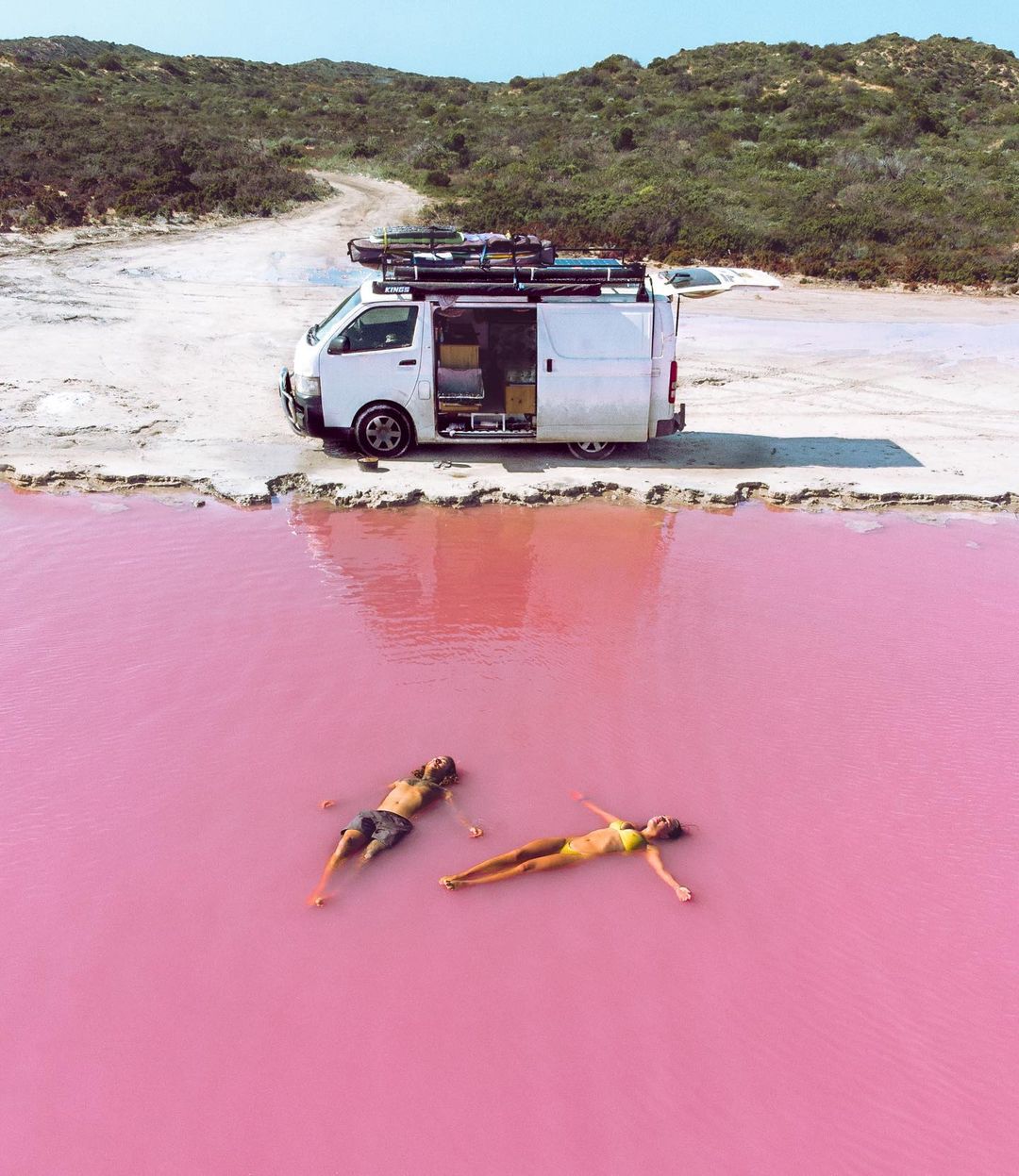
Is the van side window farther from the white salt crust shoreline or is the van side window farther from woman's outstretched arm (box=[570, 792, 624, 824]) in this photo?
woman's outstretched arm (box=[570, 792, 624, 824])

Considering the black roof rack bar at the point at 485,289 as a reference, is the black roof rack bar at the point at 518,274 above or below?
above

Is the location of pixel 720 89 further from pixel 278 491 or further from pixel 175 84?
pixel 278 491

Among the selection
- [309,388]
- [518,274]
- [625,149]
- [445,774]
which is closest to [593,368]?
[518,274]

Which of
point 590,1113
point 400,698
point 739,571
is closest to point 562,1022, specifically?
point 590,1113

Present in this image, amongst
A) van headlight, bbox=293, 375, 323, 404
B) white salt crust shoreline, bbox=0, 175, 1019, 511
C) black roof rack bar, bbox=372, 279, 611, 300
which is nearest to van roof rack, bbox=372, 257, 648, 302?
black roof rack bar, bbox=372, 279, 611, 300

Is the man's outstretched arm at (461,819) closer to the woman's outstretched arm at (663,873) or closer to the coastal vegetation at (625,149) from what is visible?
the woman's outstretched arm at (663,873)

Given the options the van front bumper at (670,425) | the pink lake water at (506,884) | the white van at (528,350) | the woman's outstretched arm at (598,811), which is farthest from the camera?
the van front bumper at (670,425)

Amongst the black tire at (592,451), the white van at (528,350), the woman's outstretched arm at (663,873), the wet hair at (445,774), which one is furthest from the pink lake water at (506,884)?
the black tire at (592,451)

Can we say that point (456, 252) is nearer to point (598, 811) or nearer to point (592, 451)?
point (592, 451)
